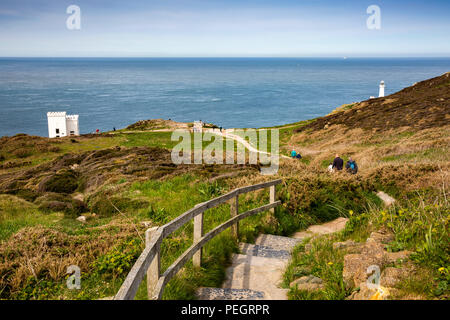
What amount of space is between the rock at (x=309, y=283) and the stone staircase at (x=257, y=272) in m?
0.23

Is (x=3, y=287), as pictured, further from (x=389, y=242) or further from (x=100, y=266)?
(x=389, y=242)

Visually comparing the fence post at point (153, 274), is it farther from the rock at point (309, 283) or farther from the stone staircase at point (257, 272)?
the rock at point (309, 283)

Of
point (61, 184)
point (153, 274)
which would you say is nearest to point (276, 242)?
point (153, 274)

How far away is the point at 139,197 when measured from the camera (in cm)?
1455

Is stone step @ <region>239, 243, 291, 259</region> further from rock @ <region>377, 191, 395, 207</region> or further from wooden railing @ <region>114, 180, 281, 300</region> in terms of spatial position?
rock @ <region>377, 191, 395, 207</region>

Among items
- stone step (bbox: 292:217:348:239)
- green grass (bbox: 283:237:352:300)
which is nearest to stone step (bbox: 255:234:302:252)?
green grass (bbox: 283:237:352:300)

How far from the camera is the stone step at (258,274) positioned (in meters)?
6.08

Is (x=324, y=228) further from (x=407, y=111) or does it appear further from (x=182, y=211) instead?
(x=407, y=111)

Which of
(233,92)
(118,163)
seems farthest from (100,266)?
(233,92)

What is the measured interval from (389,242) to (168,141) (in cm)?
4543

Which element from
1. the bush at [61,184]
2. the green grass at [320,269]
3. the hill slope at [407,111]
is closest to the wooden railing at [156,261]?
the green grass at [320,269]

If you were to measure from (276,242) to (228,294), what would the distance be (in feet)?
11.7

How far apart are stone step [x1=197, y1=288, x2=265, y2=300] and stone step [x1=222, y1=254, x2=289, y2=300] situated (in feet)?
0.68

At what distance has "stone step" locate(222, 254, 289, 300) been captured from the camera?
19.9 ft
